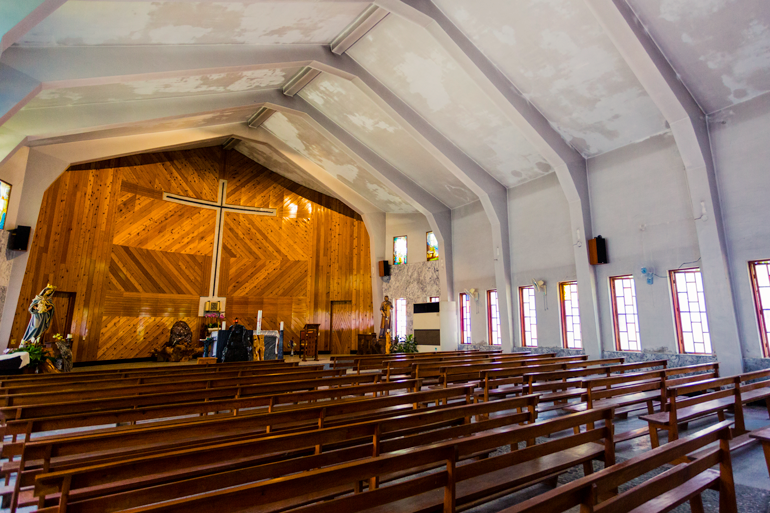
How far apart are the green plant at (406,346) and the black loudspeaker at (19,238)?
354 inches

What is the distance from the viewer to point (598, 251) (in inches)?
331

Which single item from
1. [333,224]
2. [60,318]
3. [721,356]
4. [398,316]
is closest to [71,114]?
[60,318]

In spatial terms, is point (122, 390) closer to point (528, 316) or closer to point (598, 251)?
point (598, 251)

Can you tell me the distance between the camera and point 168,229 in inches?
495

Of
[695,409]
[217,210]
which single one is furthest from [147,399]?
[217,210]

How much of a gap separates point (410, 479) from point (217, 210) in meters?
13.2

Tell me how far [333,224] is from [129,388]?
1164 centimetres

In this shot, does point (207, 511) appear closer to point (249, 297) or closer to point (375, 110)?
point (375, 110)

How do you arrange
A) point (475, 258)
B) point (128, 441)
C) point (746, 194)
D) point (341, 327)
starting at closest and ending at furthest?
point (128, 441), point (746, 194), point (475, 258), point (341, 327)

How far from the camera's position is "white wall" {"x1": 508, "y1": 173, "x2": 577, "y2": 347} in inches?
369

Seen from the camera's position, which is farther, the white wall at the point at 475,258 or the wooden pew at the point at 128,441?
the white wall at the point at 475,258

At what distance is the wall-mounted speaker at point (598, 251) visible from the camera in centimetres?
840

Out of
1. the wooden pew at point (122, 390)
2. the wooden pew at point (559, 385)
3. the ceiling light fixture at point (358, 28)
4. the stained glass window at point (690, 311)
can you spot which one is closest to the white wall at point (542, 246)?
the stained glass window at point (690, 311)

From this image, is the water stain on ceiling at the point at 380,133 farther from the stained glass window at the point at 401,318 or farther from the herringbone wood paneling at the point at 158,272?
the herringbone wood paneling at the point at 158,272
